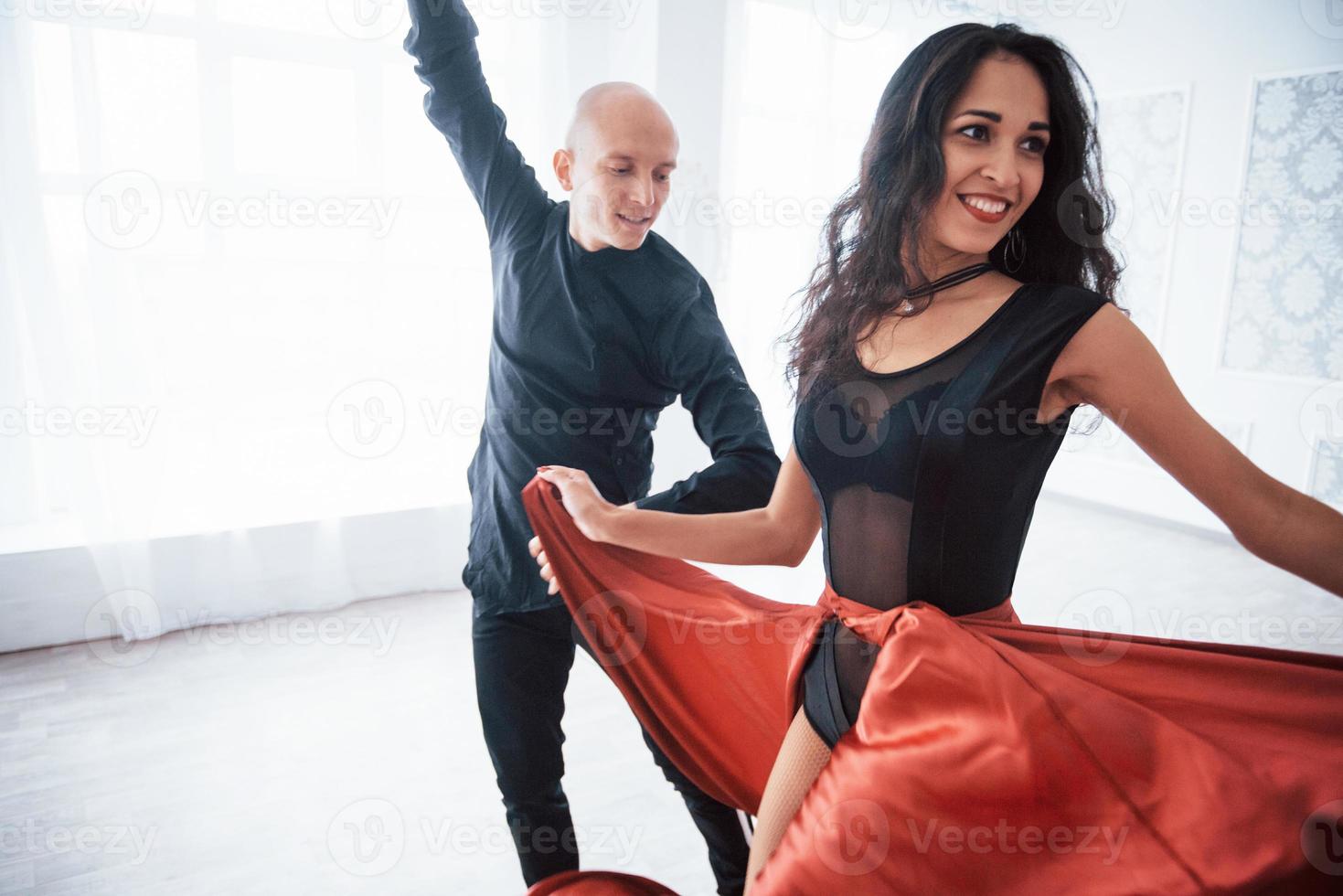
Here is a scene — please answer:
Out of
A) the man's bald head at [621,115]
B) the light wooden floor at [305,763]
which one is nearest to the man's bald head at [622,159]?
the man's bald head at [621,115]

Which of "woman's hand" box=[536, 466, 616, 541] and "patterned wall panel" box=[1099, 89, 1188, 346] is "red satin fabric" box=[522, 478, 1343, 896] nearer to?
"woman's hand" box=[536, 466, 616, 541]

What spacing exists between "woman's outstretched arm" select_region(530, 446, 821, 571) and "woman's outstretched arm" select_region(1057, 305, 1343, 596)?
40 cm

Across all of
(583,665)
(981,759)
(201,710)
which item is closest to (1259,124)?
(583,665)

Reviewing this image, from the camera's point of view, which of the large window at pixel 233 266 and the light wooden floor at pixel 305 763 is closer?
the light wooden floor at pixel 305 763

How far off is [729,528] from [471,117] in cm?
88

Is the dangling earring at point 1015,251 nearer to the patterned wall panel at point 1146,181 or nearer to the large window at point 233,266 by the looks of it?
the large window at point 233,266

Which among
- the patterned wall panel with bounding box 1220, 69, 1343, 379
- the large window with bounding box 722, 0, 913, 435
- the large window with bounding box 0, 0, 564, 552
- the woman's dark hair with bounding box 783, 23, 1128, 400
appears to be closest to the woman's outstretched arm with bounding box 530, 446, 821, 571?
the woman's dark hair with bounding box 783, 23, 1128, 400

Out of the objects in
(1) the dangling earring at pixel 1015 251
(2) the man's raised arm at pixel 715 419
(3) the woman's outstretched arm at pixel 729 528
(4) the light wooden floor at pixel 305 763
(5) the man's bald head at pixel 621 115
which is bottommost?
(4) the light wooden floor at pixel 305 763

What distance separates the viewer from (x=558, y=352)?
4.90ft

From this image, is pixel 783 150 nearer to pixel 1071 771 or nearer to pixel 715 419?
pixel 715 419

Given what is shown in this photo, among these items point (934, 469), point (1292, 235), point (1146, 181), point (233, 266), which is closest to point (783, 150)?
point (1146, 181)

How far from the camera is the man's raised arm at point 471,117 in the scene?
1.49 m

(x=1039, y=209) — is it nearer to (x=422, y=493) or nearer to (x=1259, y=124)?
(x=422, y=493)

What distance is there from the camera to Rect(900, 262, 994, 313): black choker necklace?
3.53 feet
